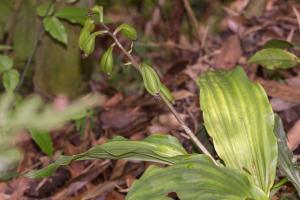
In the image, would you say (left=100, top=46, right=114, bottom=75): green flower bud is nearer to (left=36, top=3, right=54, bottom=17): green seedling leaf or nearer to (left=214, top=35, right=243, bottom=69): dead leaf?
(left=36, top=3, right=54, bottom=17): green seedling leaf

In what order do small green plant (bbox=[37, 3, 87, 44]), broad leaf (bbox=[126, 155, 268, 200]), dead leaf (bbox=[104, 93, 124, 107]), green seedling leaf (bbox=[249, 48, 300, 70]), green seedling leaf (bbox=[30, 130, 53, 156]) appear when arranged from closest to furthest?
broad leaf (bbox=[126, 155, 268, 200]) < green seedling leaf (bbox=[249, 48, 300, 70]) < green seedling leaf (bbox=[30, 130, 53, 156]) < small green plant (bbox=[37, 3, 87, 44]) < dead leaf (bbox=[104, 93, 124, 107])

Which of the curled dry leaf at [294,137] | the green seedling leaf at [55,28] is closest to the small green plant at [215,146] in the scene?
the curled dry leaf at [294,137]

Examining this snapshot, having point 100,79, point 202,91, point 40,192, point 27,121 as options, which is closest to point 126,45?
point 100,79

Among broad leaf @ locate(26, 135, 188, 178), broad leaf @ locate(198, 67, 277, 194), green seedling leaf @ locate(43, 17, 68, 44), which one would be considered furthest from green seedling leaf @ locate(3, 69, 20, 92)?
broad leaf @ locate(198, 67, 277, 194)

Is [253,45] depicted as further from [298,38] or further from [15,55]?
[15,55]

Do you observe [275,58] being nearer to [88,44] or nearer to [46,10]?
[88,44]

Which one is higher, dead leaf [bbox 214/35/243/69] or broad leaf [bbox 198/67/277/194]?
broad leaf [bbox 198/67/277/194]
